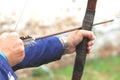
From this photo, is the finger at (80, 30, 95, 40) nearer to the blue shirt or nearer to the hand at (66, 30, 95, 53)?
the hand at (66, 30, 95, 53)

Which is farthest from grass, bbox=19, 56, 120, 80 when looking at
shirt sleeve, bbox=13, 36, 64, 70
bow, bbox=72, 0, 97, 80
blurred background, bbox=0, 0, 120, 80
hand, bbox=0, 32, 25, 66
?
hand, bbox=0, 32, 25, 66

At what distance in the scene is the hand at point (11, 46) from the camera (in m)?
2.94

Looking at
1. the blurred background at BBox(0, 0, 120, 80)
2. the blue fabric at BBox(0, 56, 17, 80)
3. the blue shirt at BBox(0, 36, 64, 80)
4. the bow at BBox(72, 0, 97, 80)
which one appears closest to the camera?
the blue fabric at BBox(0, 56, 17, 80)

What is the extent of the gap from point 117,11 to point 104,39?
443 millimetres

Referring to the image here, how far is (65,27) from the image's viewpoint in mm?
7215

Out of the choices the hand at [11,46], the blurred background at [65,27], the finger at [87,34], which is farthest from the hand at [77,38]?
the blurred background at [65,27]

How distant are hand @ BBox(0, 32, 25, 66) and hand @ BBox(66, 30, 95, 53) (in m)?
0.61

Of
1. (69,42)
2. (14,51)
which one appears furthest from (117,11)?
(14,51)

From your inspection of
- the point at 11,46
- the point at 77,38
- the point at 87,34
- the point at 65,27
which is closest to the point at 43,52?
the point at 77,38

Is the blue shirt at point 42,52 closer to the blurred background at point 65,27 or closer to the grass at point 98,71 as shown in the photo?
the blurred background at point 65,27

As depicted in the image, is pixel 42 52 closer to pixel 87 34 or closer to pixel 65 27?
pixel 87 34

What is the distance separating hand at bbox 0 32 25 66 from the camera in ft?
9.63

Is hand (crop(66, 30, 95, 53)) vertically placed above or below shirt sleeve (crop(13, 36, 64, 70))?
above

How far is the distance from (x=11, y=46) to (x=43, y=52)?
0.76m
